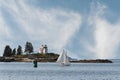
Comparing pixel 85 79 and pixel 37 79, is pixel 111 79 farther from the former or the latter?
pixel 37 79

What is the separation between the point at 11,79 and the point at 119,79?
967 inches

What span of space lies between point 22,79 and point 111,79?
2035 centimetres

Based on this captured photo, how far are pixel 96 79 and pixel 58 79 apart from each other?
8753mm

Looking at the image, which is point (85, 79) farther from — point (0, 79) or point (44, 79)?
point (0, 79)

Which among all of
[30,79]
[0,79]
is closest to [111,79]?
[30,79]

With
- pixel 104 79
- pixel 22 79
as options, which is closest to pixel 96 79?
pixel 104 79

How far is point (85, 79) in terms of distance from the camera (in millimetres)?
111875

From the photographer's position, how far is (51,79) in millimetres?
112562

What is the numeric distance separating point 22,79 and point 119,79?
72.3 feet

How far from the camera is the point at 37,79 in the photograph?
11119 centimetres

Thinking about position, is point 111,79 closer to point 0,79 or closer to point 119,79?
point 119,79

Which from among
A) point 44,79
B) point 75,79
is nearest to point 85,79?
point 75,79

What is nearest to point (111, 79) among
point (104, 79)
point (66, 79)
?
point (104, 79)

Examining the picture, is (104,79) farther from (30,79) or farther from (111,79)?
(30,79)
